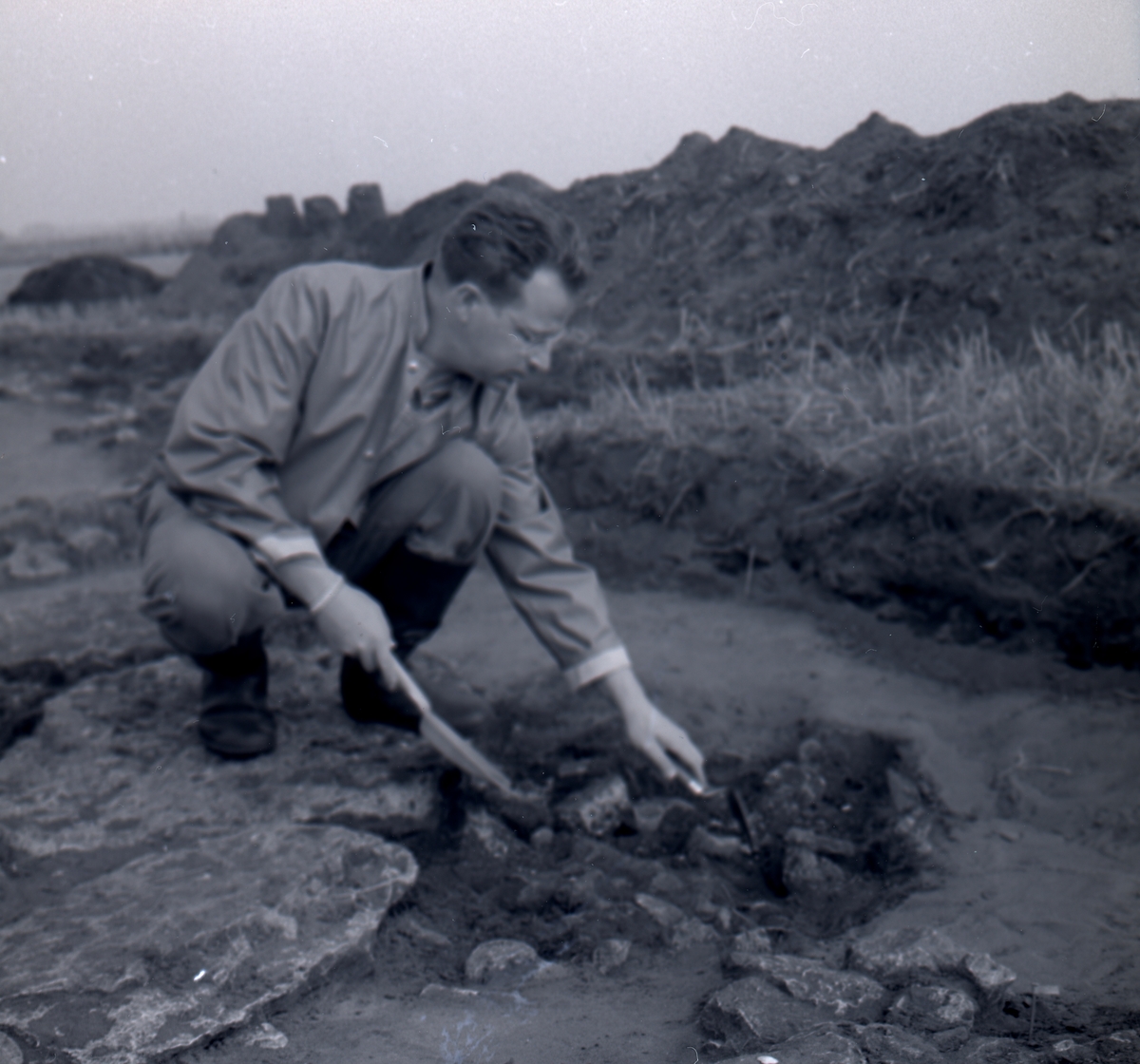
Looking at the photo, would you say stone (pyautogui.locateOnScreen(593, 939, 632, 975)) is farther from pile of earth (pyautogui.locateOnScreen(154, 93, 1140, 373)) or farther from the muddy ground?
pile of earth (pyautogui.locateOnScreen(154, 93, 1140, 373))

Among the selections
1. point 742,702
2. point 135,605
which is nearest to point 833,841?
point 742,702

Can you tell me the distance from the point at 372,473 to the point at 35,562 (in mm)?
2302

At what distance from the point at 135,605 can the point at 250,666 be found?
1.24 metres

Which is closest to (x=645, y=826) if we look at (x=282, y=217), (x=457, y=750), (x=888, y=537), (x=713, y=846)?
(x=713, y=846)

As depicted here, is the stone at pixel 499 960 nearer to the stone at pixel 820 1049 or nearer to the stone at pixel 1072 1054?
the stone at pixel 820 1049

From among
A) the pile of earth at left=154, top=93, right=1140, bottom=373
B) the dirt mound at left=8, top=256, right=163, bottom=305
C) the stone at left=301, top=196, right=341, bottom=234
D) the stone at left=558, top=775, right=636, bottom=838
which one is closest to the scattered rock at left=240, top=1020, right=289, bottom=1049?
the stone at left=558, top=775, right=636, bottom=838

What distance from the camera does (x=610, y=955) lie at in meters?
1.76

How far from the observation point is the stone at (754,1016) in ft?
4.70

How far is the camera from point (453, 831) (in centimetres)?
217

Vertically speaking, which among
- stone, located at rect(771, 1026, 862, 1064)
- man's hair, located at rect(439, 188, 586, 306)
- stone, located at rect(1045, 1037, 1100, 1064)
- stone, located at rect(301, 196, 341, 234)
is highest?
stone, located at rect(301, 196, 341, 234)

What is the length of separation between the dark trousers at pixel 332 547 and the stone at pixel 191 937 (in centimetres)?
41

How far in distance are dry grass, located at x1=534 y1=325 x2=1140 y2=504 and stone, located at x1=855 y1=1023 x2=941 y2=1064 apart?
65.3 inches

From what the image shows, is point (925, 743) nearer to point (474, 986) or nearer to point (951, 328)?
point (474, 986)

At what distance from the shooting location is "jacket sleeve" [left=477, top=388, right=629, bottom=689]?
7.12ft
